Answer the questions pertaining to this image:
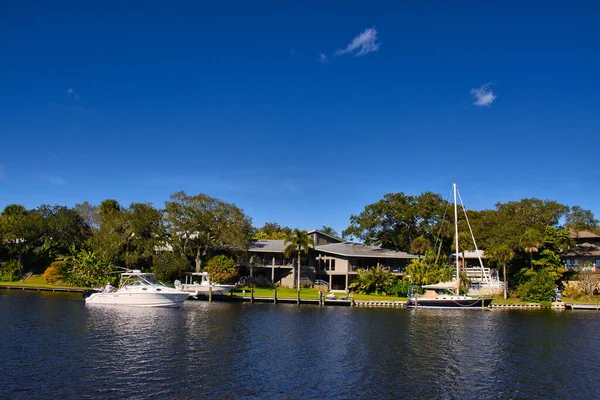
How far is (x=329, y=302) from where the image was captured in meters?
54.5

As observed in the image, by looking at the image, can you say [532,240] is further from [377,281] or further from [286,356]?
Result: [286,356]

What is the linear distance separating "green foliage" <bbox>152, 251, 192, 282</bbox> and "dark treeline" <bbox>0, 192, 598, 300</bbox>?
0.14m

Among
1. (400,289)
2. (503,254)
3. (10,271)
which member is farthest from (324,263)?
(10,271)

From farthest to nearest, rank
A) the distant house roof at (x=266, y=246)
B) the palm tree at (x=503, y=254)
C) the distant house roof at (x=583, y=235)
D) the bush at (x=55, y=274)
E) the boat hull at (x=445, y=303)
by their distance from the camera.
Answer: the distant house roof at (x=583, y=235), the distant house roof at (x=266, y=246), the bush at (x=55, y=274), the palm tree at (x=503, y=254), the boat hull at (x=445, y=303)

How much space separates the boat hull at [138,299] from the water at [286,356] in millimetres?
5445

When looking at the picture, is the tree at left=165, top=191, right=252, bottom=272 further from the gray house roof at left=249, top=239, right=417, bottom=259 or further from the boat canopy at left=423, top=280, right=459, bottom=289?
the boat canopy at left=423, top=280, right=459, bottom=289

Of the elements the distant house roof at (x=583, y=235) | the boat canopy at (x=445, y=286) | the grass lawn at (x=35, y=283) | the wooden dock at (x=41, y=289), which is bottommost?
the wooden dock at (x=41, y=289)

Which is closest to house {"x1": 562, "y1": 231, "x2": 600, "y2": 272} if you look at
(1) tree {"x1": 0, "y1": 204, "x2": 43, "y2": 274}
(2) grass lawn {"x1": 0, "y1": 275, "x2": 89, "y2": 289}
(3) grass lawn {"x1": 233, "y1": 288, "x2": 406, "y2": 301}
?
(3) grass lawn {"x1": 233, "y1": 288, "x2": 406, "y2": 301}

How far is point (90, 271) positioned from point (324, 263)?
113ft

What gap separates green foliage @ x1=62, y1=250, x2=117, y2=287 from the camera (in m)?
64.5

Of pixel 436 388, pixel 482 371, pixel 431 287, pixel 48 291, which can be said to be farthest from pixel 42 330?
pixel 431 287

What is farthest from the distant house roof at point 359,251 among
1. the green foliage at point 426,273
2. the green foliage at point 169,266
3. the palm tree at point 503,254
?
the green foliage at point 169,266

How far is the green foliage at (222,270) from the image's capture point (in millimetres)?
63625

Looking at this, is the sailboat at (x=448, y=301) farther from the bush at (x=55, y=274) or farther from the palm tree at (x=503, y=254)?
the bush at (x=55, y=274)
